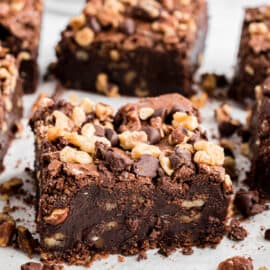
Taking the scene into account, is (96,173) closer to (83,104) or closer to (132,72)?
(83,104)

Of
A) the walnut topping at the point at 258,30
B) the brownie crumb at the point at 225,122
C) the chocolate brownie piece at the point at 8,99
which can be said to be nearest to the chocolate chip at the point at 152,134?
the chocolate brownie piece at the point at 8,99

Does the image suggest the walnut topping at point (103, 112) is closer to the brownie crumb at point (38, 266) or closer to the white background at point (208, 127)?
the white background at point (208, 127)

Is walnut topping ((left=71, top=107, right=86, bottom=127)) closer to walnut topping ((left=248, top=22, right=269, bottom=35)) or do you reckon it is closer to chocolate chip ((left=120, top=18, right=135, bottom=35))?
chocolate chip ((left=120, top=18, right=135, bottom=35))

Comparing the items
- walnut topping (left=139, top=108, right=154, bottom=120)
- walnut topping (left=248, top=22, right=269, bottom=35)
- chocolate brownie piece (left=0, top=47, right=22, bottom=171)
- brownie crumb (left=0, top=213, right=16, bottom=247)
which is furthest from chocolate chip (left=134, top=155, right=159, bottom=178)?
walnut topping (left=248, top=22, right=269, bottom=35)

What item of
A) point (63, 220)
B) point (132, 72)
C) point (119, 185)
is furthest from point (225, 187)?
point (132, 72)

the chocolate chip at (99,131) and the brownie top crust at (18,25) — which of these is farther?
the brownie top crust at (18,25)

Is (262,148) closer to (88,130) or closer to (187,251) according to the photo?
(187,251)

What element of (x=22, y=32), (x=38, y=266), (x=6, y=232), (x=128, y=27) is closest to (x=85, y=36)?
(x=128, y=27)
